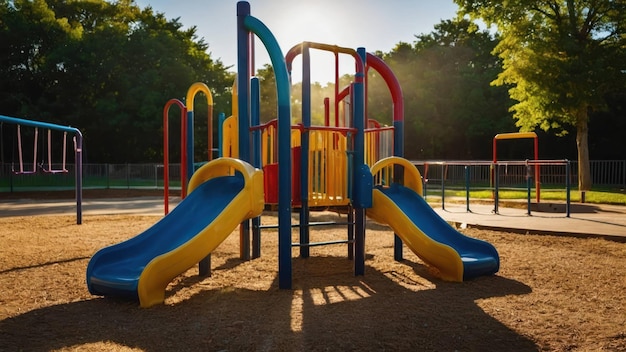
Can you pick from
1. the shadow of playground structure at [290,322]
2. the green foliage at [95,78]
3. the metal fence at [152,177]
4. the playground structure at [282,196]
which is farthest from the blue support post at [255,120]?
the green foliage at [95,78]

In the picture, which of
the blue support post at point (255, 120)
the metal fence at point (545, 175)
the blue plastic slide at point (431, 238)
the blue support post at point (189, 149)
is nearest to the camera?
the blue plastic slide at point (431, 238)

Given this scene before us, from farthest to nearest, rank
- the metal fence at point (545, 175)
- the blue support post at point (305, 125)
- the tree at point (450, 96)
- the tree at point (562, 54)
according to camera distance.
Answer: the tree at point (450, 96) → the metal fence at point (545, 175) → the tree at point (562, 54) → the blue support post at point (305, 125)

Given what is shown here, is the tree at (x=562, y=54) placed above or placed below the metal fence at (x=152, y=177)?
above

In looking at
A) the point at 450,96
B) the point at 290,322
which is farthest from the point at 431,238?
the point at 450,96

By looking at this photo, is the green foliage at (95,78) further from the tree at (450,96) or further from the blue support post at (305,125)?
the blue support post at (305,125)

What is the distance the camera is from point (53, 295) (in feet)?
17.5

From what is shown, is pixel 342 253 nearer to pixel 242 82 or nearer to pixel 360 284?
pixel 360 284

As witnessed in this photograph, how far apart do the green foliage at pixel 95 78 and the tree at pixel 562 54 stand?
875 inches

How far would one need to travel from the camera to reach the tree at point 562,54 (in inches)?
726

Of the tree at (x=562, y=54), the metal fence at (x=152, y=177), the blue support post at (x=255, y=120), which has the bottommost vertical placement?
the metal fence at (x=152, y=177)

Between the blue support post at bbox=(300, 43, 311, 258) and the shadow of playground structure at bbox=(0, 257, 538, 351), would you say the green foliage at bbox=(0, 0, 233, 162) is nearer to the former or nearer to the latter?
the blue support post at bbox=(300, 43, 311, 258)

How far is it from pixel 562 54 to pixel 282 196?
58.1 feet

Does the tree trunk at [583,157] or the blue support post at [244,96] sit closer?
the blue support post at [244,96]

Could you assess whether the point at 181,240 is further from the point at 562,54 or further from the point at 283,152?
the point at 562,54
